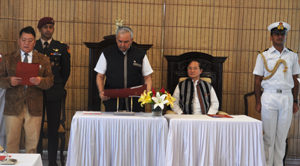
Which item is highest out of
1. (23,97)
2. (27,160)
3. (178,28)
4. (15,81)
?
(178,28)

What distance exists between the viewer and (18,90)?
11.6 ft

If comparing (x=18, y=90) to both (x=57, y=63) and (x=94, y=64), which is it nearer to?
(x=57, y=63)

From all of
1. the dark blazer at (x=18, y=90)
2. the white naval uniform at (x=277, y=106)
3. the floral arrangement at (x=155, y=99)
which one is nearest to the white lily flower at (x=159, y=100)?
the floral arrangement at (x=155, y=99)

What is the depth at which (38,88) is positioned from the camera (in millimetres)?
3648

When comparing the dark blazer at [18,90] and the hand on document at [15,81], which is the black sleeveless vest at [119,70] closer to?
the dark blazer at [18,90]

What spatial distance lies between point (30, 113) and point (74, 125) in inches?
29.3

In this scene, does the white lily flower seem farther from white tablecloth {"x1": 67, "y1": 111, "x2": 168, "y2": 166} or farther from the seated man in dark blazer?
the seated man in dark blazer

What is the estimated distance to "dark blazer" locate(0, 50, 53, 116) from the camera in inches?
137

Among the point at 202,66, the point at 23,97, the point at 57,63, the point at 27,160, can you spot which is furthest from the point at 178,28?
the point at 27,160

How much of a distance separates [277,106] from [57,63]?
2928 millimetres

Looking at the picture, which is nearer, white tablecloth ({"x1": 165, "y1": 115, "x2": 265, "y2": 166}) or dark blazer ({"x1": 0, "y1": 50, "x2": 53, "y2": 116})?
A: white tablecloth ({"x1": 165, "y1": 115, "x2": 265, "y2": 166})

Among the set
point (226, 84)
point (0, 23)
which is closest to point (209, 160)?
point (226, 84)

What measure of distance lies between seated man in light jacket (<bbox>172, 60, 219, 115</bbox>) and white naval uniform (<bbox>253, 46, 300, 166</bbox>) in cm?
80

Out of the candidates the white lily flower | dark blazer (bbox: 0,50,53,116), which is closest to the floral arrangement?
the white lily flower
